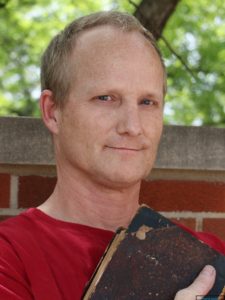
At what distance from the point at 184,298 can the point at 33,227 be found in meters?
0.44

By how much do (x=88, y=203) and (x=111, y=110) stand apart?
30 cm

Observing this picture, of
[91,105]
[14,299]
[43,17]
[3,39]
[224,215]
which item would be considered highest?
Result: [91,105]

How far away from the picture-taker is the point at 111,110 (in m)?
1.72

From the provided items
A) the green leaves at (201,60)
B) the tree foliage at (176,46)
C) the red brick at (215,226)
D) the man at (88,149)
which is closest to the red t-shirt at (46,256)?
the man at (88,149)

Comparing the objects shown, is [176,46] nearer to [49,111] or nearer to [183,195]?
[183,195]

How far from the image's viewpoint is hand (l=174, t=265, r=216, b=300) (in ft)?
4.89

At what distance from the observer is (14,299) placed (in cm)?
150

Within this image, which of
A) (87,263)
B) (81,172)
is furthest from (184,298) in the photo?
(81,172)

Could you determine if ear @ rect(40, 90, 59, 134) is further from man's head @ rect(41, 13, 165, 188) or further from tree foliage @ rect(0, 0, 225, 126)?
tree foliage @ rect(0, 0, 225, 126)

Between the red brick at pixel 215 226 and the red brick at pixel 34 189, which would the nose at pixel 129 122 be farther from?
the red brick at pixel 215 226

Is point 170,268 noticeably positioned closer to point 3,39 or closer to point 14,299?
point 14,299

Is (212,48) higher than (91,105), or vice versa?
(91,105)

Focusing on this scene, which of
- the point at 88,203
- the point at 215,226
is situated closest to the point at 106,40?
the point at 88,203

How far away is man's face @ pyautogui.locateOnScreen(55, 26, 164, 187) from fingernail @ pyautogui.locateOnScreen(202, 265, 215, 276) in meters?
0.32
